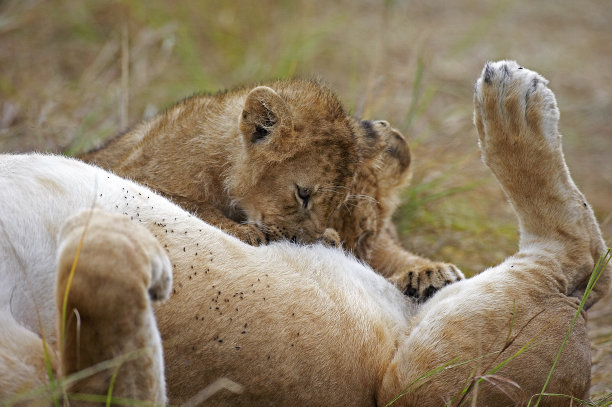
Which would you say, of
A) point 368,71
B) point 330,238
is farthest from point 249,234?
point 368,71

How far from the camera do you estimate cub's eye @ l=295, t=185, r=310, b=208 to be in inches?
135

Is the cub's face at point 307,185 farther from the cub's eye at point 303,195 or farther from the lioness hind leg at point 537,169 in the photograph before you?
the lioness hind leg at point 537,169

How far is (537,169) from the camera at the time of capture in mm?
3135

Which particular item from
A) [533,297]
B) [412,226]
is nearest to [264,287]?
[533,297]

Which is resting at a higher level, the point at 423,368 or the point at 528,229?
the point at 528,229

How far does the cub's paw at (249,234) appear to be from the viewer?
308 cm

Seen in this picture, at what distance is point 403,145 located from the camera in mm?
3961

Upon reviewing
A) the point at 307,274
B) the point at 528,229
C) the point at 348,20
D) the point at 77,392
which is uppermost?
the point at 348,20

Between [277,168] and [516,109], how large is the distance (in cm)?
109

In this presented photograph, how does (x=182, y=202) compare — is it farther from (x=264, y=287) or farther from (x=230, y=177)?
(x=264, y=287)

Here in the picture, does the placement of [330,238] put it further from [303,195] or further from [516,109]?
[516,109]

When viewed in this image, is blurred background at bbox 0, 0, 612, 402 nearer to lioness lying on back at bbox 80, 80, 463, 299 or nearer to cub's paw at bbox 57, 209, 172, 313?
lioness lying on back at bbox 80, 80, 463, 299

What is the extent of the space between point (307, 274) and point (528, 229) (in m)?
1.05

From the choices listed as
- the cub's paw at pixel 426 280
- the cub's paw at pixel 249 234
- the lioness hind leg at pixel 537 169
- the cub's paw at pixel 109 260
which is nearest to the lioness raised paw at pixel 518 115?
the lioness hind leg at pixel 537 169
